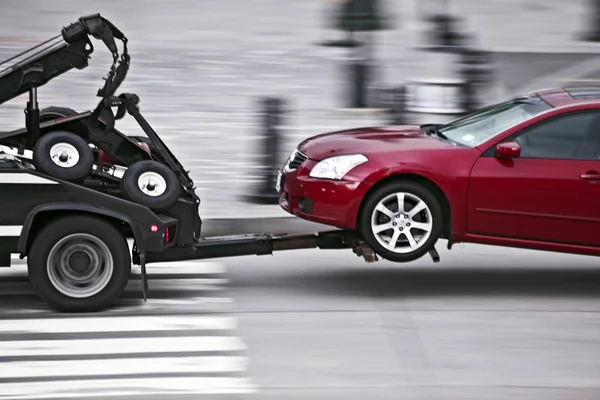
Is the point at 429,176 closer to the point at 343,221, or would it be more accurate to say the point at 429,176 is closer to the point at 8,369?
the point at 343,221

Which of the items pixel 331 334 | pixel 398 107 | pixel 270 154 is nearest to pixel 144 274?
pixel 331 334

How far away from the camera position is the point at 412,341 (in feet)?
27.1

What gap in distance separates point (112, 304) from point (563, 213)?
11.7 feet

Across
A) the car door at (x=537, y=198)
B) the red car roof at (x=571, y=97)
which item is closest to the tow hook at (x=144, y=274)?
the car door at (x=537, y=198)

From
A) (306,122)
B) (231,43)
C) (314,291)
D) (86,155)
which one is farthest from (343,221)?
(231,43)

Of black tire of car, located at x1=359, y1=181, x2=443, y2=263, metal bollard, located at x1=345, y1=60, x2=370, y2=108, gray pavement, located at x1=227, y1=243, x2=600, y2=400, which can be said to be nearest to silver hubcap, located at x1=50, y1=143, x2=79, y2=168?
gray pavement, located at x1=227, y1=243, x2=600, y2=400

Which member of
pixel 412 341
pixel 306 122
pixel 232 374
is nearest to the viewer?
pixel 232 374

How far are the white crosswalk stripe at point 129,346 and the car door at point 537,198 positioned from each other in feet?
7.07

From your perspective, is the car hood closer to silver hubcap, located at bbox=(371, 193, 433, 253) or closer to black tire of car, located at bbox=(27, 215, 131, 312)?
silver hubcap, located at bbox=(371, 193, 433, 253)

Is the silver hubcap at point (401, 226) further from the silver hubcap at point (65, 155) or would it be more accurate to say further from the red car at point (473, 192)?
the silver hubcap at point (65, 155)

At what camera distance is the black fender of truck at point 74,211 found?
28.2 ft

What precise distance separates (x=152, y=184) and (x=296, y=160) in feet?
5.11

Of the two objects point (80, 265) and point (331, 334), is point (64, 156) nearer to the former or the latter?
point (80, 265)

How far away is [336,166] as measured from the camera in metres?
9.55
